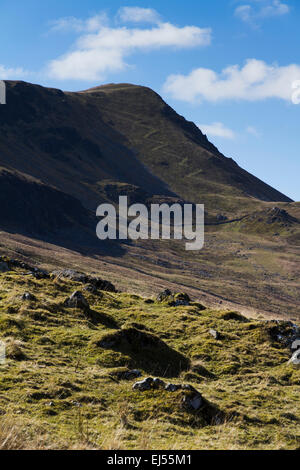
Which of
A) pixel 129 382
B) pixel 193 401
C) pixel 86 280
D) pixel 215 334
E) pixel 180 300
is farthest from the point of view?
pixel 86 280

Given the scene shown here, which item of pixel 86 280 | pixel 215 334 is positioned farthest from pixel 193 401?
pixel 86 280

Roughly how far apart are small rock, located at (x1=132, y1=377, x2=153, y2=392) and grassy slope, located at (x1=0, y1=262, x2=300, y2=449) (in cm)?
18

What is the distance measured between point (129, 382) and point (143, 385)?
858 millimetres

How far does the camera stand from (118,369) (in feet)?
45.0

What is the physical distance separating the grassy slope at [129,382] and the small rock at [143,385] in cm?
18

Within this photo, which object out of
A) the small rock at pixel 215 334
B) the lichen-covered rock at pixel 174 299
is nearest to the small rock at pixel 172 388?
the small rock at pixel 215 334

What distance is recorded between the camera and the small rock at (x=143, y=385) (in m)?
12.3

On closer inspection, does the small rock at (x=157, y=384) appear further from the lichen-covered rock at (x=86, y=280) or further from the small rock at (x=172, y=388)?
the lichen-covered rock at (x=86, y=280)

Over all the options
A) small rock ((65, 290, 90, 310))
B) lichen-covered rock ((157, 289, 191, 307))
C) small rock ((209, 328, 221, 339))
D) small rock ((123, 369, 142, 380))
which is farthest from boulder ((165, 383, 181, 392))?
lichen-covered rock ((157, 289, 191, 307))

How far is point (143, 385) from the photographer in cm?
1239

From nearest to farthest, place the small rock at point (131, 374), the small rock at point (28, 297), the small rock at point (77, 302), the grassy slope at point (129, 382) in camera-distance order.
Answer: the grassy slope at point (129, 382)
the small rock at point (131, 374)
the small rock at point (28, 297)
the small rock at point (77, 302)

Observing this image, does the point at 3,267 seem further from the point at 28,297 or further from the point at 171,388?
the point at 171,388

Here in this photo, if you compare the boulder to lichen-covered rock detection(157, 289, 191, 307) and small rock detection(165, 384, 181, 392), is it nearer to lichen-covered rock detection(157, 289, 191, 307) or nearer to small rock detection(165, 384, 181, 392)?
small rock detection(165, 384, 181, 392)

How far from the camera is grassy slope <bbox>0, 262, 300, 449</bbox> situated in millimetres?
9750
